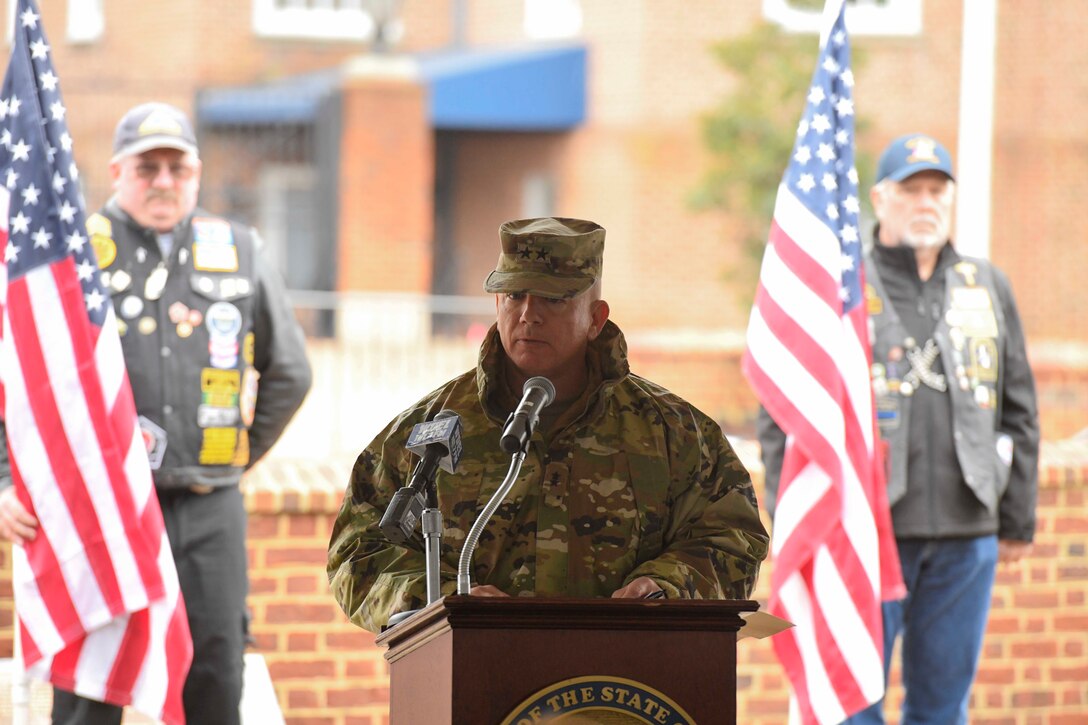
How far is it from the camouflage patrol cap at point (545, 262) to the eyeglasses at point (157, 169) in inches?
83.7

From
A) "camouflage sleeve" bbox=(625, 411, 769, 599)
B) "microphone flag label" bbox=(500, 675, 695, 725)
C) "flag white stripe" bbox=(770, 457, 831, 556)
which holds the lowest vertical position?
"flag white stripe" bbox=(770, 457, 831, 556)

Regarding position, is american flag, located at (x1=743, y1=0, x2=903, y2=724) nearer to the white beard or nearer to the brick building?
the white beard

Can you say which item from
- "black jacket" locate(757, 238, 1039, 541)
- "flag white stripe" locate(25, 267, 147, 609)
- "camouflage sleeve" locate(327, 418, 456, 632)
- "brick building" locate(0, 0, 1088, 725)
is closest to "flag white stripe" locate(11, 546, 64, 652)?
"flag white stripe" locate(25, 267, 147, 609)

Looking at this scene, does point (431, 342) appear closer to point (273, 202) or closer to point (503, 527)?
point (273, 202)

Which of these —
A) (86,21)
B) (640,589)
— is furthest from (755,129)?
(640,589)

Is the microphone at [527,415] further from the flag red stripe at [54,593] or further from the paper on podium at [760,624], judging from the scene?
the flag red stripe at [54,593]

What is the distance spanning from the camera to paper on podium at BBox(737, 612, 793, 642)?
3.11 metres

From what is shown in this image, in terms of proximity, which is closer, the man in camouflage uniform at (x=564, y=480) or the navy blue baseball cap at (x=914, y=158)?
the man in camouflage uniform at (x=564, y=480)

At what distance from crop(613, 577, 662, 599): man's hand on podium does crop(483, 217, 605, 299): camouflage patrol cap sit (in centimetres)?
55

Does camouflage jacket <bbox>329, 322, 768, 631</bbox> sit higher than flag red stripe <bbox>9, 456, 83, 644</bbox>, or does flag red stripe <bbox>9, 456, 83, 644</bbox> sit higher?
camouflage jacket <bbox>329, 322, 768, 631</bbox>

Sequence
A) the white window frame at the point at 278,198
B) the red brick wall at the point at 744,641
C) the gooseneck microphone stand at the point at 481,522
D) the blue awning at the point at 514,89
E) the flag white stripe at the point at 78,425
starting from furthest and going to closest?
the white window frame at the point at 278,198 < the blue awning at the point at 514,89 < the red brick wall at the point at 744,641 < the flag white stripe at the point at 78,425 < the gooseneck microphone stand at the point at 481,522

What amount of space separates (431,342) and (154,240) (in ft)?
42.5

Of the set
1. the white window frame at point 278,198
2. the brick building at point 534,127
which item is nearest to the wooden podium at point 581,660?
the brick building at point 534,127

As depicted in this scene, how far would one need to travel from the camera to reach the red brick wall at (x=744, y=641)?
6195 mm
